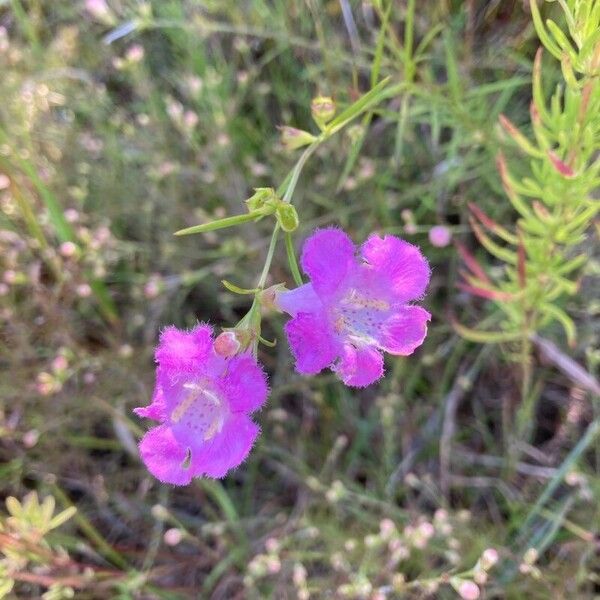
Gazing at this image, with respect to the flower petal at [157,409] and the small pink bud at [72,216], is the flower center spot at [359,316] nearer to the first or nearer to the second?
the flower petal at [157,409]

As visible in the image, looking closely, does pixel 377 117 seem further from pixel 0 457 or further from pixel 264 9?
pixel 0 457

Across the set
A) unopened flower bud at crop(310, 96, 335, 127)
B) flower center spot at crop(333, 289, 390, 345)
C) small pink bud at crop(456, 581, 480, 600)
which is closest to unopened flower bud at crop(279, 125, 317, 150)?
unopened flower bud at crop(310, 96, 335, 127)

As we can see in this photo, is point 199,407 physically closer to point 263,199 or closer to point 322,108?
point 263,199

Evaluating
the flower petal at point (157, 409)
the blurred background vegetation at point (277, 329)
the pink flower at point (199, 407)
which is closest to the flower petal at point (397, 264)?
the pink flower at point (199, 407)

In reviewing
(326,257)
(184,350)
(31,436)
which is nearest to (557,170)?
(326,257)

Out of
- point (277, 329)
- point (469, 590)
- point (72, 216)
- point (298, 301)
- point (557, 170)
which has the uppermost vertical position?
point (298, 301)

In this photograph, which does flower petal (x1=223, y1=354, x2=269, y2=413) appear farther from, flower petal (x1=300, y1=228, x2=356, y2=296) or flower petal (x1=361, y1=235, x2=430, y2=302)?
flower petal (x1=361, y1=235, x2=430, y2=302)
